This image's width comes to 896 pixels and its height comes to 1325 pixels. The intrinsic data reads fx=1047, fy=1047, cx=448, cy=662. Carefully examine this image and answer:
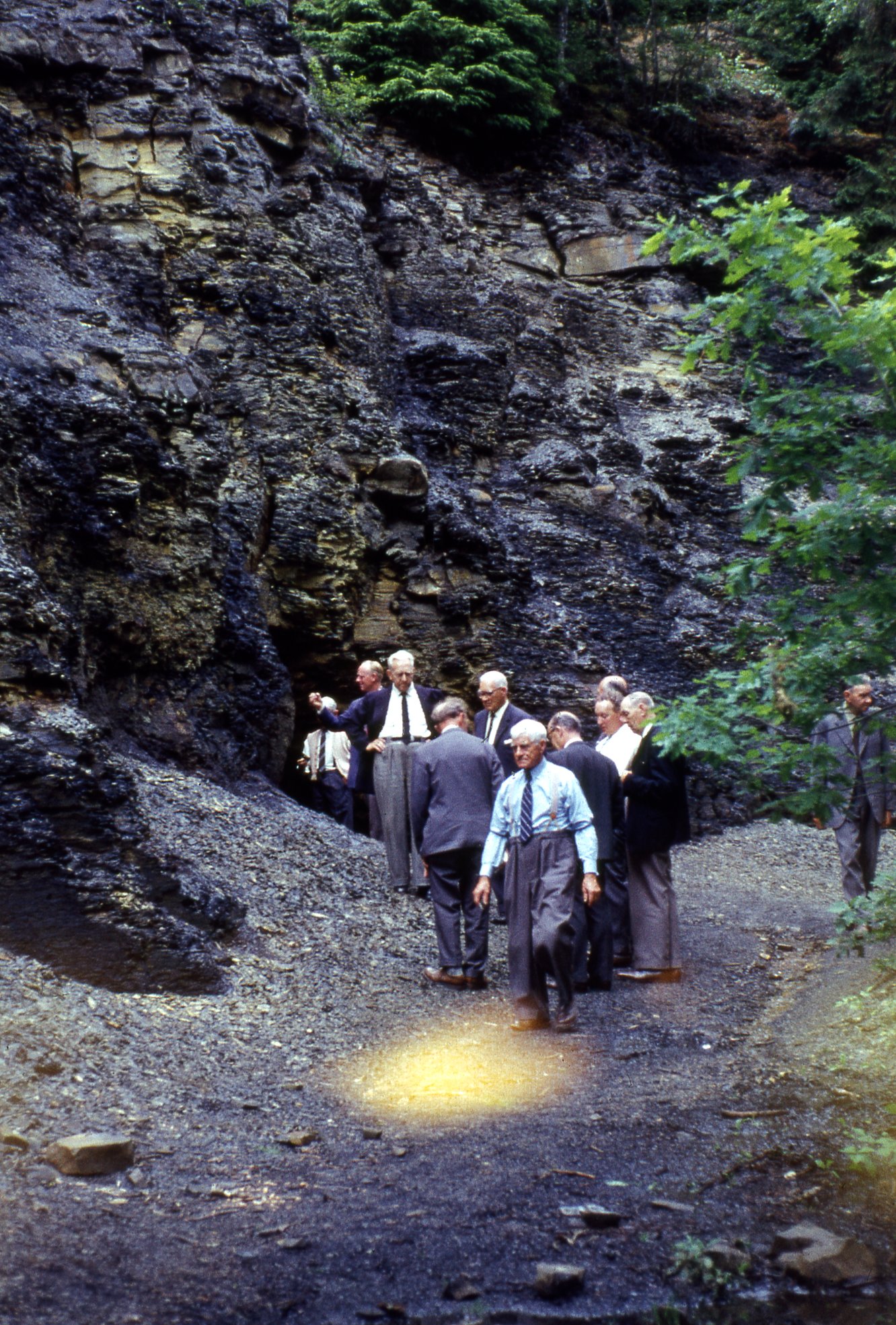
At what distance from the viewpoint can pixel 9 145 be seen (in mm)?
12195

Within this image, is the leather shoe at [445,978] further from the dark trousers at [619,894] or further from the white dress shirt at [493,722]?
the white dress shirt at [493,722]

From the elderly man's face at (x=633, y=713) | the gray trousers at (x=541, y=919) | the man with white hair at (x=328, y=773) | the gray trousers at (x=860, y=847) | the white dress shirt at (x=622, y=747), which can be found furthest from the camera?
the man with white hair at (x=328, y=773)

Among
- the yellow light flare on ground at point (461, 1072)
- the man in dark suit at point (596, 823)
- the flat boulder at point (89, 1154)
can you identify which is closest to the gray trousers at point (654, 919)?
the man in dark suit at point (596, 823)

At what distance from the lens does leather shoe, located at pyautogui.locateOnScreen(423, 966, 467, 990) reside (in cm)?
735

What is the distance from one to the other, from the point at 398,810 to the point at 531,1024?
314cm

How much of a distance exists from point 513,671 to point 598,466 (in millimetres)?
4770

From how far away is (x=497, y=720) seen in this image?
865 cm

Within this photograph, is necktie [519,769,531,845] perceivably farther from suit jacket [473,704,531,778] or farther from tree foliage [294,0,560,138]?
tree foliage [294,0,560,138]

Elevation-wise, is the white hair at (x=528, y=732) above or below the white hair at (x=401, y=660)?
below

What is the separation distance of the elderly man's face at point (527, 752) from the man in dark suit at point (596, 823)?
766 millimetres

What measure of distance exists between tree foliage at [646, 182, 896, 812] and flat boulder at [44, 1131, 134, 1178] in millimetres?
2773

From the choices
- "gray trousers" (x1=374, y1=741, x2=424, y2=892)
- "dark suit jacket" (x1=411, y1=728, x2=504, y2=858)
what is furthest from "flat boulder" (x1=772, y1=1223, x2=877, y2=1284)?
"gray trousers" (x1=374, y1=741, x2=424, y2=892)

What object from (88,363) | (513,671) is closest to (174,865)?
(88,363)

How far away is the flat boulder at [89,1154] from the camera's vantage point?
4043 mm
